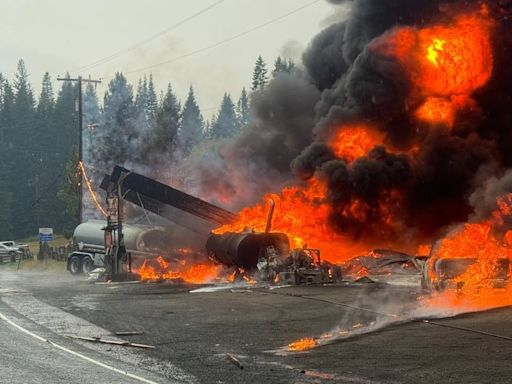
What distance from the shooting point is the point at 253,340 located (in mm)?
14469

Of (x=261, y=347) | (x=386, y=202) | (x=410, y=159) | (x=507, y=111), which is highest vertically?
(x=507, y=111)

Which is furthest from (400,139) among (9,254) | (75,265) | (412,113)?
(9,254)

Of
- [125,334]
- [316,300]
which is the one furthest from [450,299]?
[125,334]

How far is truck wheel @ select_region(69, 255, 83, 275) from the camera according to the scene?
142ft

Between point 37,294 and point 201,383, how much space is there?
59.0 ft

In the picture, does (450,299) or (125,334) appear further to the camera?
(450,299)

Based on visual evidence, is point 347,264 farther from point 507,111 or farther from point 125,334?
point 125,334

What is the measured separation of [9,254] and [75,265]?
23.7m

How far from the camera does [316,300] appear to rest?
21.2m

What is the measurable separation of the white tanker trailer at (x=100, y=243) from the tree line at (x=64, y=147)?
95.4 feet

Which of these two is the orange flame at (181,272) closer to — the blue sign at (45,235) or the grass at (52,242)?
the blue sign at (45,235)

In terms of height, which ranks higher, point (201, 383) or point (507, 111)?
point (507, 111)

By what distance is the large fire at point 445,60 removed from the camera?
1272 inches

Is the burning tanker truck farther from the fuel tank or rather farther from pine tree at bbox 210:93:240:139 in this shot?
pine tree at bbox 210:93:240:139
